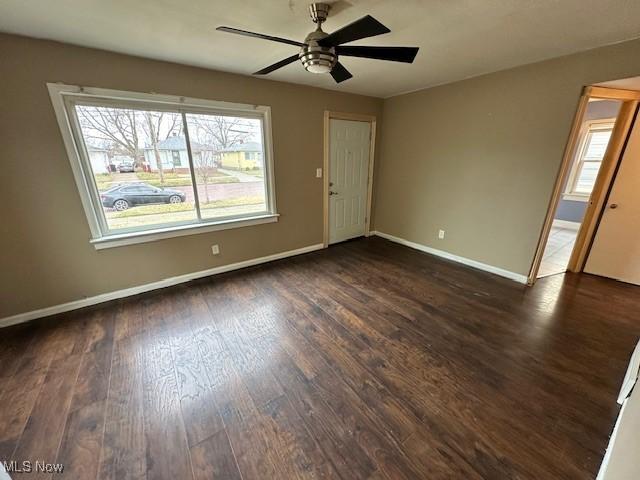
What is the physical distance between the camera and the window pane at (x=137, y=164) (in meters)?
2.40

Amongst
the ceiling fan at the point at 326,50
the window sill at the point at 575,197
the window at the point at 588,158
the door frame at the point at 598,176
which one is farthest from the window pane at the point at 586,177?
the ceiling fan at the point at 326,50

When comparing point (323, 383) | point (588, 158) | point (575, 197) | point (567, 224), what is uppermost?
point (588, 158)

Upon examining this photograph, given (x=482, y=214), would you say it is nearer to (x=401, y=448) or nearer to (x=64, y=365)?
(x=401, y=448)

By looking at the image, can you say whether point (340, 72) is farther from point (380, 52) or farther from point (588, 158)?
point (588, 158)

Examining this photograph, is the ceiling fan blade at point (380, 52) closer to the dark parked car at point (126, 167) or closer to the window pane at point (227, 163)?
the window pane at point (227, 163)

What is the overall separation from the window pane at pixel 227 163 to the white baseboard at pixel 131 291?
70cm

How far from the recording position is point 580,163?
16.4 ft

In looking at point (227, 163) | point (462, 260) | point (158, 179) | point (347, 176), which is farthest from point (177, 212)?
point (462, 260)

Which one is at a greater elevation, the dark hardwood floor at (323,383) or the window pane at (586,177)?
the window pane at (586,177)

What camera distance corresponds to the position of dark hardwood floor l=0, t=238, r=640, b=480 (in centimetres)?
128

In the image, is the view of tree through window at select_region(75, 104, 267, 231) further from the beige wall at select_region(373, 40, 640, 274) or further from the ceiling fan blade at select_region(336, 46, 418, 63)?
the beige wall at select_region(373, 40, 640, 274)

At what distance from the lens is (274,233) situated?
364 cm

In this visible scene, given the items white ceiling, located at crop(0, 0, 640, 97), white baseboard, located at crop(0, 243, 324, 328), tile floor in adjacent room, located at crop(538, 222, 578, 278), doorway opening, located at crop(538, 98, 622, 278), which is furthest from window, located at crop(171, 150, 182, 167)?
doorway opening, located at crop(538, 98, 622, 278)

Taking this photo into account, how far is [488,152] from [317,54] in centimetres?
264
